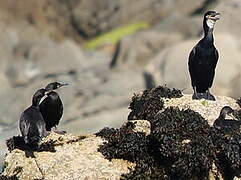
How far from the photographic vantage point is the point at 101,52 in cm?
8019

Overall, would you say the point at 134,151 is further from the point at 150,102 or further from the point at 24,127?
the point at 24,127

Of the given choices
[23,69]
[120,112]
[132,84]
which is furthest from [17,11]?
[120,112]

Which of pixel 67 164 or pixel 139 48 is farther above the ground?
pixel 139 48

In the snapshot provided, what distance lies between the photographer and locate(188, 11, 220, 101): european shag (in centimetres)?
1938

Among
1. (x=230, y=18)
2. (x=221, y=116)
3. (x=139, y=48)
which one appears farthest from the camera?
(x=139, y=48)

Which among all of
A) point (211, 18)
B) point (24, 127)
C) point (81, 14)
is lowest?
point (24, 127)

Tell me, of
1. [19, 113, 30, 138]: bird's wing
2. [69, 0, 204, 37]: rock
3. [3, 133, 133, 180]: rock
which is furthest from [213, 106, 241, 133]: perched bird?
[69, 0, 204, 37]: rock

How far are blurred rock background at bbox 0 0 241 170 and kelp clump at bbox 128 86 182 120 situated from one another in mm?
5632

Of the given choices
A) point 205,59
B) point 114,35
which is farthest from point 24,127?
point 114,35

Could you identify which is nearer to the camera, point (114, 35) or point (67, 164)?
point (67, 164)

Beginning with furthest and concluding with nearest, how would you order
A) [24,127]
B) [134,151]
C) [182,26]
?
[182,26], [24,127], [134,151]

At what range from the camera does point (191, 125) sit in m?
16.6

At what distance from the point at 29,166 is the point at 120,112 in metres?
30.0

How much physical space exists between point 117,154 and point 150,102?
2500 mm
